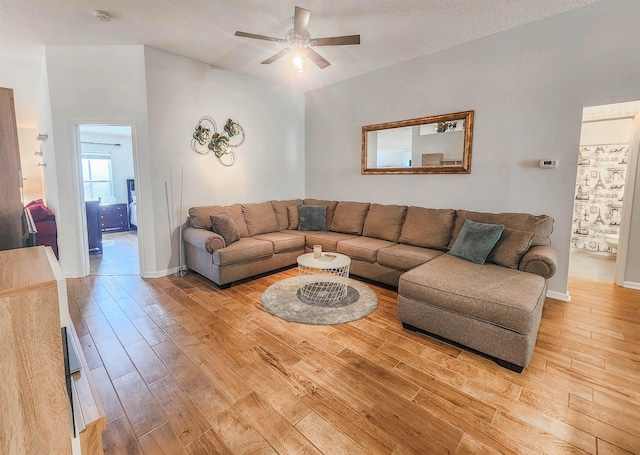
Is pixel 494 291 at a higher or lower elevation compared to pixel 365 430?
higher

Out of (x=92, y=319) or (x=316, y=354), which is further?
(x=92, y=319)

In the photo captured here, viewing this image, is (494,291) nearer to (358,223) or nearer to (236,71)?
(358,223)

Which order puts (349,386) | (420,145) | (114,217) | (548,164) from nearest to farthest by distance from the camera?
1. (349,386)
2. (548,164)
3. (420,145)
4. (114,217)

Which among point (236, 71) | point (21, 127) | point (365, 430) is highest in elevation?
point (236, 71)

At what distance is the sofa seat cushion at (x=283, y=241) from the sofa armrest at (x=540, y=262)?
2.70 meters

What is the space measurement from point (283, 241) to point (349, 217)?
43.5 inches

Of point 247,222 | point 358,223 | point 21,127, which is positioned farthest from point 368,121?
point 21,127

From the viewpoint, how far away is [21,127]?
6.66 metres

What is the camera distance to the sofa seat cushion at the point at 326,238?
13.8 ft

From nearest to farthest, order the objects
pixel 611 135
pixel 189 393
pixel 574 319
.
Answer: pixel 189 393, pixel 574 319, pixel 611 135

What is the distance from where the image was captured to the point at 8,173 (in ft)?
5.35

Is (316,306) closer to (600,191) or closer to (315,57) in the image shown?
(315,57)

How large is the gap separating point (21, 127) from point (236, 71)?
5.69 metres

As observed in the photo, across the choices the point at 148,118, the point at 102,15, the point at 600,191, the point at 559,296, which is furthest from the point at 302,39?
the point at 600,191
